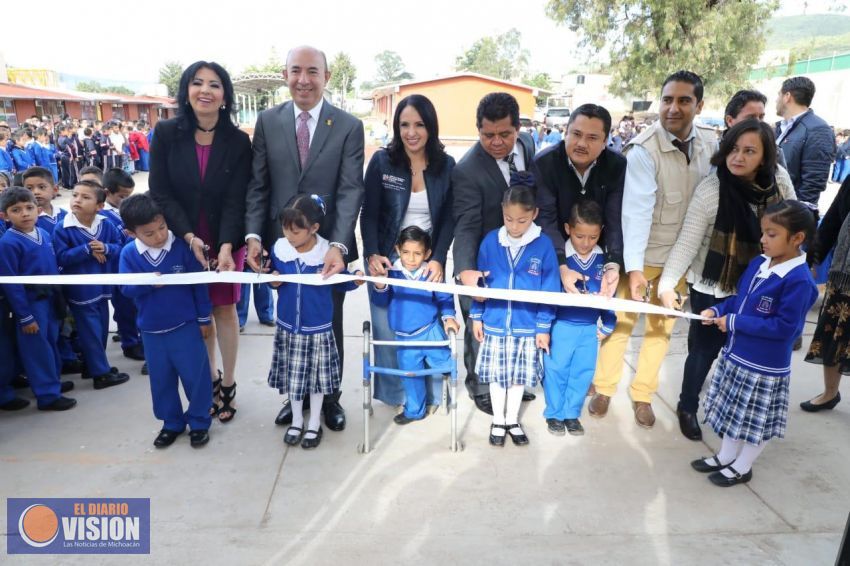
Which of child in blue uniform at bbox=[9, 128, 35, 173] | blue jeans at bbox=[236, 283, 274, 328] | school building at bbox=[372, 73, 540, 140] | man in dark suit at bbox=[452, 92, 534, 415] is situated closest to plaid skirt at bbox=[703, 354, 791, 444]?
man in dark suit at bbox=[452, 92, 534, 415]

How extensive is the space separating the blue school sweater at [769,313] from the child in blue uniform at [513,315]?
3.05ft

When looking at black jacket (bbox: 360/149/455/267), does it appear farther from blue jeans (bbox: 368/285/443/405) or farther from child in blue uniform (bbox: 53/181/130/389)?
child in blue uniform (bbox: 53/181/130/389)

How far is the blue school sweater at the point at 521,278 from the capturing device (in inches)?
127

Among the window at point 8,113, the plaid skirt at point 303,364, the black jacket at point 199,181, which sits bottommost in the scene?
the plaid skirt at point 303,364

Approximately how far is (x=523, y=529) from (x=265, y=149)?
2.53 metres

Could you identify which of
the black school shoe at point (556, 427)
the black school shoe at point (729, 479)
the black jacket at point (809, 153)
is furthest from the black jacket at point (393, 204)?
the black jacket at point (809, 153)

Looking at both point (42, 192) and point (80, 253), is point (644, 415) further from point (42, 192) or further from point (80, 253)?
point (42, 192)

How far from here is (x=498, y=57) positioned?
302 feet

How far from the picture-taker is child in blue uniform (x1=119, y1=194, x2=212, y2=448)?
3104mm

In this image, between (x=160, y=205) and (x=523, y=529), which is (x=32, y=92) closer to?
(x=160, y=205)

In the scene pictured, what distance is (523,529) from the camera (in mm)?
2643

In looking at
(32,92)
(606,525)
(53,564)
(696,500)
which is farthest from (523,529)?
(32,92)

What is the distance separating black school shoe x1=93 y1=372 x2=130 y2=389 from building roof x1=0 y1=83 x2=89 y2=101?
23675 millimetres

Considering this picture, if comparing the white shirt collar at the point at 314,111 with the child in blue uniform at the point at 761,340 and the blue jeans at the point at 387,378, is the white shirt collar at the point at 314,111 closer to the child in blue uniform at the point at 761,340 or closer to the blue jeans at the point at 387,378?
the blue jeans at the point at 387,378
